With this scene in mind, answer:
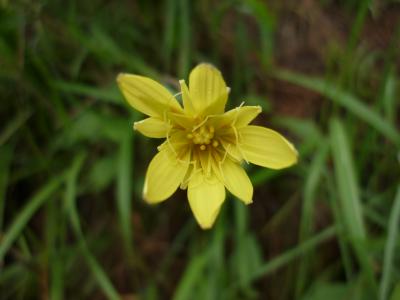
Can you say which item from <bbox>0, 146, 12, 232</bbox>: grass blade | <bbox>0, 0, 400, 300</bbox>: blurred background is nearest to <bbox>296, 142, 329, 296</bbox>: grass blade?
<bbox>0, 0, 400, 300</bbox>: blurred background

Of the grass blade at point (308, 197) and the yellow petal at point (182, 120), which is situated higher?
the yellow petal at point (182, 120)

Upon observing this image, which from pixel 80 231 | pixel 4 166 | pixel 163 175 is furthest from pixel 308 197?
pixel 4 166

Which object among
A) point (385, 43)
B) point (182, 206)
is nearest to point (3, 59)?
point (182, 206)

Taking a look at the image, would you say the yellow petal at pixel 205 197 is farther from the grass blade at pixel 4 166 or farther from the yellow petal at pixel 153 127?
the grass blade at pixel 4 166

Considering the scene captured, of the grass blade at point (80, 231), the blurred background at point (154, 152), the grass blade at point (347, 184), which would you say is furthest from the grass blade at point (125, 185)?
the grass blade at point (347, 184)

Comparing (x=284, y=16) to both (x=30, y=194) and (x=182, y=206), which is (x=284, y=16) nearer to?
(x=182, y=206)

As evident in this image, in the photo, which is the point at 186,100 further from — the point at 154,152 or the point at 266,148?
the point at 154,152
